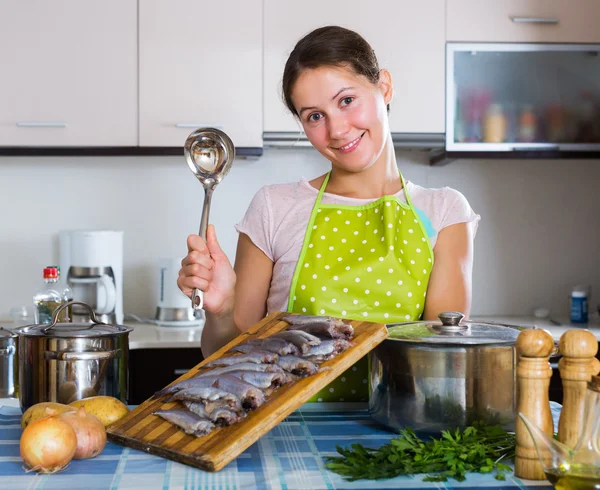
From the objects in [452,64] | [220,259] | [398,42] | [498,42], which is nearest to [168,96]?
[398,42]

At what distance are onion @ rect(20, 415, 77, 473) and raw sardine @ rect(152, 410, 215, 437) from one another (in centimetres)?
14

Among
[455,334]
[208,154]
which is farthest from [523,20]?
[455,334]

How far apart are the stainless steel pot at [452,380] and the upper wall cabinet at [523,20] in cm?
196

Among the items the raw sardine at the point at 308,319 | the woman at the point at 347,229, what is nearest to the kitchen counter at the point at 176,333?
the woman at the point at 347,229

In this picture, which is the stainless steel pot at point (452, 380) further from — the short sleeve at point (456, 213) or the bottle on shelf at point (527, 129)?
the bottle on shelf at point (527, 129)

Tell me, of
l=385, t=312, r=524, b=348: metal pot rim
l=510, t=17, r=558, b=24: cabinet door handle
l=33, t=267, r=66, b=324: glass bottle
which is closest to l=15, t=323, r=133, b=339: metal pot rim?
l=385, t=312, r=524, b=348: metal pot rim

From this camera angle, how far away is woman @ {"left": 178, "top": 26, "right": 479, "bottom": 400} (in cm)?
154

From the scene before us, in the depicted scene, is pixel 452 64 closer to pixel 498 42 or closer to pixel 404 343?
pixel 498 42

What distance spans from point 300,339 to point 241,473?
23cm

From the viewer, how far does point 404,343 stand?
3.63 ft

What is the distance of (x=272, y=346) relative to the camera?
113 cm

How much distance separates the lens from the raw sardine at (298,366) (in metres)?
1.08

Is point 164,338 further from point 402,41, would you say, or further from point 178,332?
point 402,41

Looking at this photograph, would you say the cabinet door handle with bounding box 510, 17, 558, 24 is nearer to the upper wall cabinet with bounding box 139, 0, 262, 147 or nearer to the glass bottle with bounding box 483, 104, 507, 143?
the glass bottle with bounding box 483, 104, 507, 143
